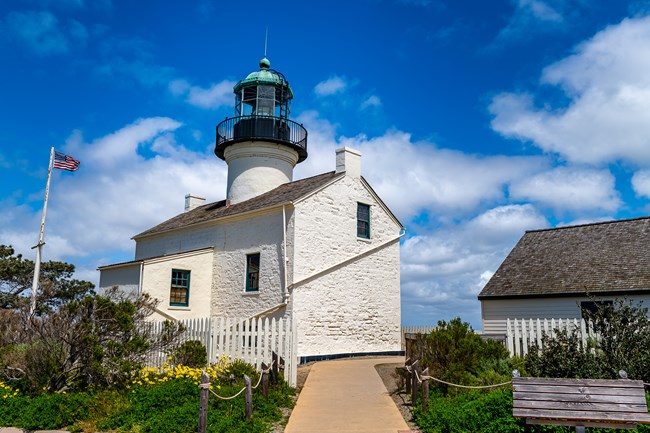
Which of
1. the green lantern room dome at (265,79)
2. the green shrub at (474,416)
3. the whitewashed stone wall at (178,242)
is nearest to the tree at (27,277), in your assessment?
the whitewashed stone wall at (178,242)

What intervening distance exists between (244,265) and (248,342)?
269 inches

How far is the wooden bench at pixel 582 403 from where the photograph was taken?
678cm

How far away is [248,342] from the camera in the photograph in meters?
12.9

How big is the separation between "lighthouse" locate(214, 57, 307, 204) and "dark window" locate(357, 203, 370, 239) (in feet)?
13.6

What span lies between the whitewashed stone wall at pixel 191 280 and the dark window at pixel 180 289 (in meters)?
0.14

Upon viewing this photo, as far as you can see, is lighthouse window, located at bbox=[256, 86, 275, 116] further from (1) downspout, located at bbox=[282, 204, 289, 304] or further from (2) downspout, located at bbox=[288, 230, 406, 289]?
(2) downspout, located at bbox=[288, 230, 406, 289]

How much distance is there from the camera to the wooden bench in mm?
6781

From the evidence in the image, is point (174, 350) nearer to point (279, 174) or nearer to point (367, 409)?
point (367, 409)

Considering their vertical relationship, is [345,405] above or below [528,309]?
below

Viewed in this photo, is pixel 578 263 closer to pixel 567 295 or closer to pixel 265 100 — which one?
pixel 567 295

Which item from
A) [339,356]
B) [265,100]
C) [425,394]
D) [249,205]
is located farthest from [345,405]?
[265,100]

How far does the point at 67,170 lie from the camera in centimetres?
1705

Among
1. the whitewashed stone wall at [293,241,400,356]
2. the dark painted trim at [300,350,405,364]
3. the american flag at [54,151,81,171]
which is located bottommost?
the dark painted trim at [300,350,405,364]

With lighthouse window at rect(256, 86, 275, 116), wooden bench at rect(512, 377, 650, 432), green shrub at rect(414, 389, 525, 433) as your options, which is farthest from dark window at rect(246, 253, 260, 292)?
wooden bench at rect(512, 377, 650, 432)
